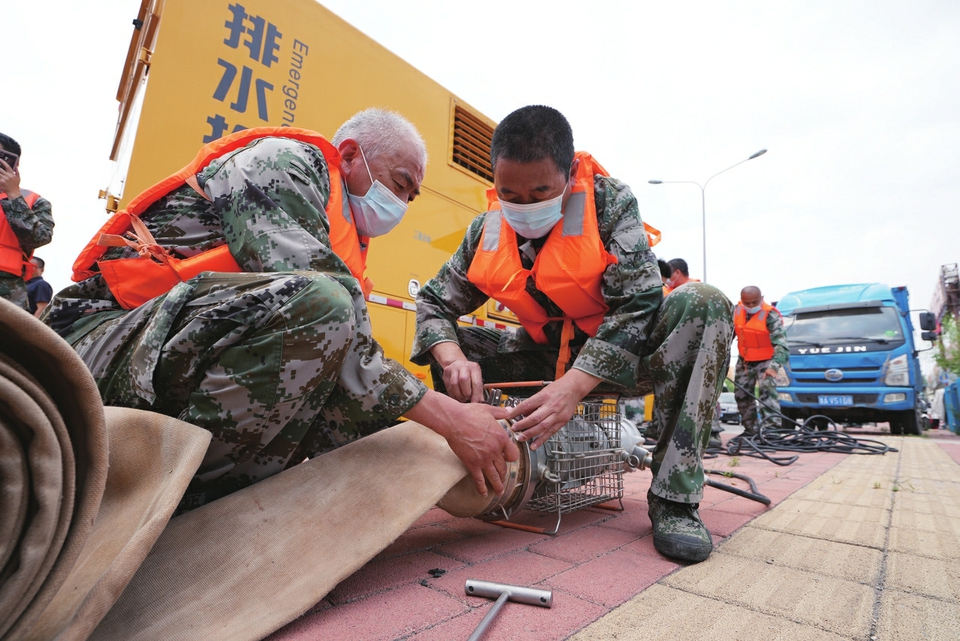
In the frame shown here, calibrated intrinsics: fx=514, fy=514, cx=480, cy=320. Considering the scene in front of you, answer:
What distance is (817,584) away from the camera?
A: 47.2 inches

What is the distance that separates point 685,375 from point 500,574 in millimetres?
878

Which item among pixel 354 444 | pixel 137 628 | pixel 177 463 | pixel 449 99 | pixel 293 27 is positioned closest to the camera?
pixel 137 628

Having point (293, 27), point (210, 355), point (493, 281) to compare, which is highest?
point (293, 27)

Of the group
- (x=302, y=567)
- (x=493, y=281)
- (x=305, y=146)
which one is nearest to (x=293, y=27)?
(x=305, y=146)

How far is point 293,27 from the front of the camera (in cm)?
322

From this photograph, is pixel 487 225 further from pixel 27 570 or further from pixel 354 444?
pixel 27 570

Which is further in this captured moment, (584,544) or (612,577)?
(584,544)

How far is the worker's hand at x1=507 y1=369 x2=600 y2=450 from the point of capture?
148cm

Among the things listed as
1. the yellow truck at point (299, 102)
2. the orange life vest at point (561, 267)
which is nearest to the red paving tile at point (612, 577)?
the orange life vest at point (561, 267)

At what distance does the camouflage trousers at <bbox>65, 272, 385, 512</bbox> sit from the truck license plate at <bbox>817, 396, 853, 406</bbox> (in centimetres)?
910

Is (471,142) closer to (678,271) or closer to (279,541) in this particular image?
(678,271)

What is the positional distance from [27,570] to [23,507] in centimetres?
8

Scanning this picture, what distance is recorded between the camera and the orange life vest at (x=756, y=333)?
A: 20.4 ft

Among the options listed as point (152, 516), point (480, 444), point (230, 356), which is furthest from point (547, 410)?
point (152, 516)
